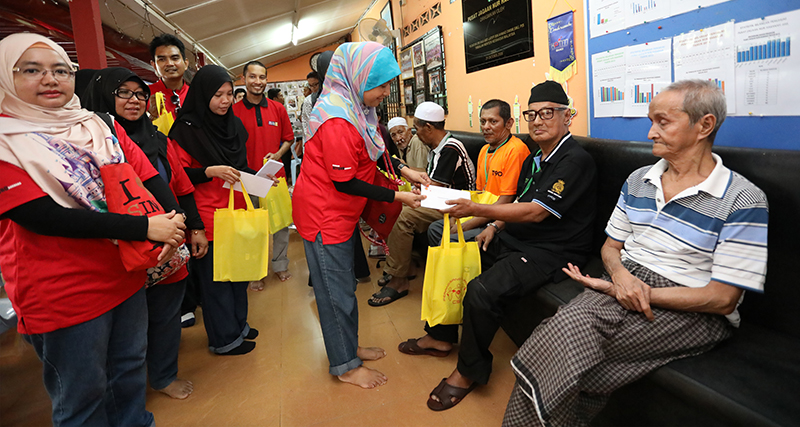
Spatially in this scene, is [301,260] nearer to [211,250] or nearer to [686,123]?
[211,250]

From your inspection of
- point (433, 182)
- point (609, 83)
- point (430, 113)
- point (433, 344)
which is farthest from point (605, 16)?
point (433, 344)

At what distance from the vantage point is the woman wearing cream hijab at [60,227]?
1155 millimetres

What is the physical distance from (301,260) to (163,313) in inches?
87.3

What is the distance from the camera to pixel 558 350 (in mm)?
1354

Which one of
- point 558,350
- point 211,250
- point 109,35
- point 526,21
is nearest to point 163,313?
point 211,250

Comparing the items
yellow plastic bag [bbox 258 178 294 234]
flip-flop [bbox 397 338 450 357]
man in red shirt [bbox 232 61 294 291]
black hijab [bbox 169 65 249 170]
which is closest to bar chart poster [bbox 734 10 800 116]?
flip-flop [bbox 397 338 450 357]

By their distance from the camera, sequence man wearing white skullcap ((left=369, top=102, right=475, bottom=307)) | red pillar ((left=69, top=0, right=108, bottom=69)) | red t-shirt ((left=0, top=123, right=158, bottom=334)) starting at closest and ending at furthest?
red t-shirt ((left=0, top=123, right=158, bottom=334)) < man wearing white skullcap ((left=369, top=102, right=475, bottom=307)) < red pillar ((left=69, top=0, right=108, bottom=69))

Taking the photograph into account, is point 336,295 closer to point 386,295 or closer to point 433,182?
point 386,295

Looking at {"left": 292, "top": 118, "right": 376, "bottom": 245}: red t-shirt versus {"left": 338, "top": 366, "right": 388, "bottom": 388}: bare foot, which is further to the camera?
{"left": 338, "top": 366, "right": 388, "bottom": 388}: bare foot

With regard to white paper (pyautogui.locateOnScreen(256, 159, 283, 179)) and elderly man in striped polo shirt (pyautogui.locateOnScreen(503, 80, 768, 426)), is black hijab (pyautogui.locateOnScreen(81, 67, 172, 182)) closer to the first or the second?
white paper (pyautogui.locateOnScreen(256, 159, 283, 179))

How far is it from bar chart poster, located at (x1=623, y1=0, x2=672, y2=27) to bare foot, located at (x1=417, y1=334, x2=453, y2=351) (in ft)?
6.81

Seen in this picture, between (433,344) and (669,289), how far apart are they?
1.31 metres

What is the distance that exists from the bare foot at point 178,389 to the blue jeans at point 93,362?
503 mm

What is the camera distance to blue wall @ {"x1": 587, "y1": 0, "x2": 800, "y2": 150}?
5.17 feet
